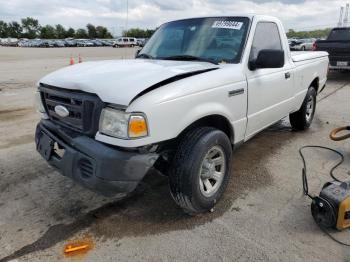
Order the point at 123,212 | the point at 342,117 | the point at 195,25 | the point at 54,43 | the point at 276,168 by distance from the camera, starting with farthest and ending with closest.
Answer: the point at 54,43, the point at 342,117, the point at 276,168, the point at 195,25, the point at 123,212

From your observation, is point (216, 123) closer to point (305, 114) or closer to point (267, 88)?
Result: point (267, 88)

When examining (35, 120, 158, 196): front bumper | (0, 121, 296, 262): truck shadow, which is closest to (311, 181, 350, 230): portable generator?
(0, 121, 296, 262): truck shadow

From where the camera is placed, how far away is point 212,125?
3.37m

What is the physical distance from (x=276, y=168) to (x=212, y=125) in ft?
4.73

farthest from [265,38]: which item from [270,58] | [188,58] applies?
[188,58]

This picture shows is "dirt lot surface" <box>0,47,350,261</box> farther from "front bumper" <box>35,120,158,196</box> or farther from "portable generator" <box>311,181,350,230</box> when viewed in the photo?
"front bumper" <box>35,120,158,196</box>

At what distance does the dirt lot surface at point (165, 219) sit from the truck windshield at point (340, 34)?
9548 mm

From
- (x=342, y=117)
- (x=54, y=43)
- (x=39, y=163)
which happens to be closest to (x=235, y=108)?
(x=39, y=163)

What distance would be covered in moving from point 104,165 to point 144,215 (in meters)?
0.93

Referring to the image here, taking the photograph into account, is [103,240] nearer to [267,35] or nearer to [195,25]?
[195,25]

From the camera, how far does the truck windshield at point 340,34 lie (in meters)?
12.6

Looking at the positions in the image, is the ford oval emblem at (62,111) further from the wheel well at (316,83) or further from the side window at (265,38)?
the wheel well at (316,83)

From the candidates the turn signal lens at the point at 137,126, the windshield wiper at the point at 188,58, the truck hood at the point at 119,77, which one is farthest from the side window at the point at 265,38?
the turn signal lens at the point at 137,126

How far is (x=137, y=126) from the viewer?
2543 mm
